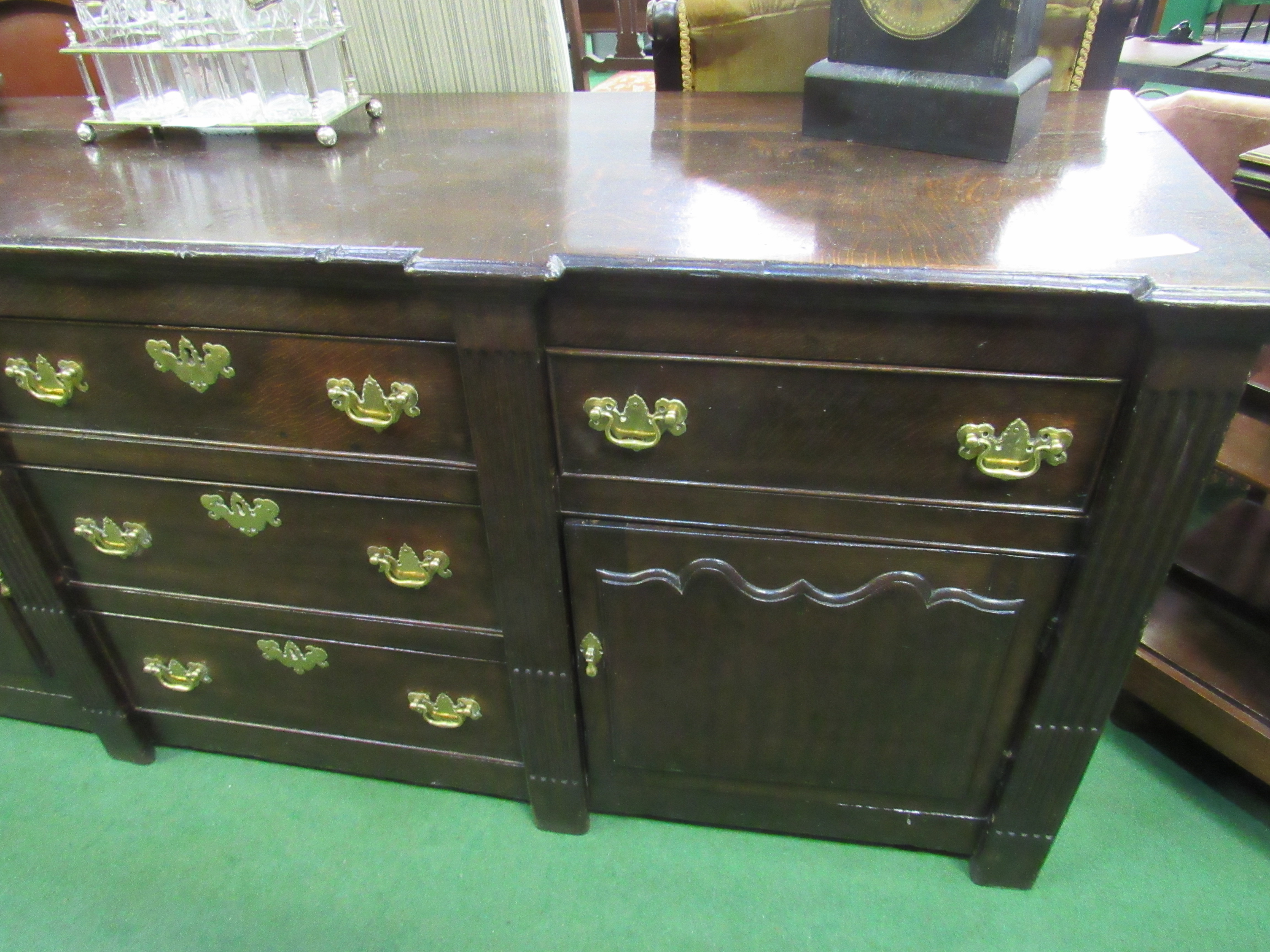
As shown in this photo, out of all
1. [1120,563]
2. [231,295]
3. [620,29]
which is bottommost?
[1120,563]

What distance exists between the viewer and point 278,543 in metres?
0.98

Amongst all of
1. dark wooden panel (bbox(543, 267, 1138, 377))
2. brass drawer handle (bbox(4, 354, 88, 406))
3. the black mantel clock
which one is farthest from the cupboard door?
brass drawer handle (bbox(4, 354, 88, 406))

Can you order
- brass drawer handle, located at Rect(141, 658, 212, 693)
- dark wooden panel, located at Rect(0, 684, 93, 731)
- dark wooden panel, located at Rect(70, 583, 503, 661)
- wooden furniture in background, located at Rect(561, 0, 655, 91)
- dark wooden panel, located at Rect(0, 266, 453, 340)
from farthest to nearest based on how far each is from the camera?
wooden furniture in background, located at Rect(561, 0, 655, 91)
dark wooden panel, located at Rect(0, 684, 93, 731)
brass drawer handle, located at Rect(141, 658, 212, 693)
dark wooden panel, located at Rect(70, 583, 503, 661)
dark wooden panel, located at Rect(0, 266, 453, 340)

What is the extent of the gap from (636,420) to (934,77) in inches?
19.5

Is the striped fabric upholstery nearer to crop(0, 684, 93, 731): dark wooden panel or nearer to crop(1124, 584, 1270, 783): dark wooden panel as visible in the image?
crop(0, 684, 93, 731): dark wooden panel

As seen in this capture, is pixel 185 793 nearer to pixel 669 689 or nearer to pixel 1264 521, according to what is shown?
pixel 669 689

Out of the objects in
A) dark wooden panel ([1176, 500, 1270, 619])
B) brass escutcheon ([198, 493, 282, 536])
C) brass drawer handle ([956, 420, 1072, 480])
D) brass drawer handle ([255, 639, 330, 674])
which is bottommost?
dark wooden panel ([1176, 500, 1270, 619])

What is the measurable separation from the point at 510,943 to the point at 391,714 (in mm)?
326

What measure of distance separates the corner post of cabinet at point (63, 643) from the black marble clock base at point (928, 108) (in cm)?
108

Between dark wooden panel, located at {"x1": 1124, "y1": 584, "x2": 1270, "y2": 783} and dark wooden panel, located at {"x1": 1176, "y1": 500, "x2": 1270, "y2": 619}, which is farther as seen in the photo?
dark wooden panel, located at {"x1": 1176, "y1": 500, "x2": 1270, "y2": 619}

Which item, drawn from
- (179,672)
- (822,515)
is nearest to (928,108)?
(822,515)

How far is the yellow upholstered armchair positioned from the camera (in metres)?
1.08

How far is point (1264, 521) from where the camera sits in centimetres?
135

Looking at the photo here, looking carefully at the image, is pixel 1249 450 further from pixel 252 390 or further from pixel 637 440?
pixel 252 390
